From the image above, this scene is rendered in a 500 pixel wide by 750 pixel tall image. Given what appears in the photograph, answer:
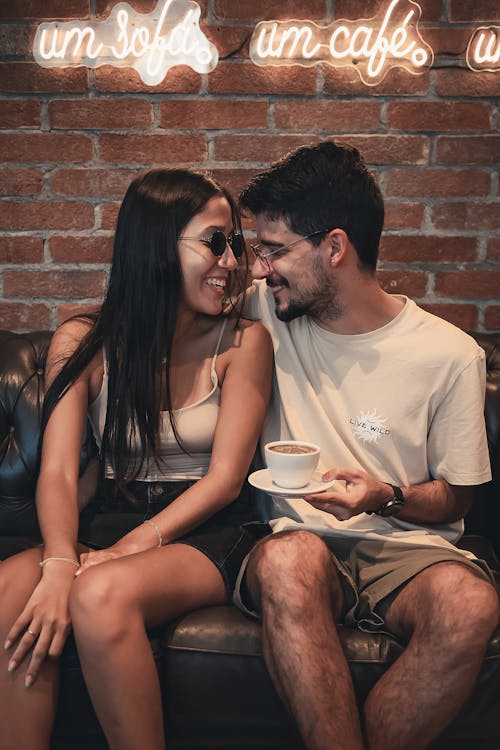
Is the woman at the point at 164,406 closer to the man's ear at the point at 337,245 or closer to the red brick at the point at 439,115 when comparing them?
the man's ear at the point at 337,245

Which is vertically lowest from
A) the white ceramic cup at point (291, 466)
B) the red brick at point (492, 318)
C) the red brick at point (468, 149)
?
the white ceramic cup at point (291, 466)

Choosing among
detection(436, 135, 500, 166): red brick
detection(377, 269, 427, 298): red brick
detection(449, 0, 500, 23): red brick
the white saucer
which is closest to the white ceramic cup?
the white saucer

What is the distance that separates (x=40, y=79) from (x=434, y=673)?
2013 millimetres

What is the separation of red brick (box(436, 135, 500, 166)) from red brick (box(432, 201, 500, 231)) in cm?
14

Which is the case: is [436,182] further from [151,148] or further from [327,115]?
[151,148]

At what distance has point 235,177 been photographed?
237 centimetres

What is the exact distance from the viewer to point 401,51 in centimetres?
229

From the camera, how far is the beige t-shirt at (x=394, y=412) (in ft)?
5.98

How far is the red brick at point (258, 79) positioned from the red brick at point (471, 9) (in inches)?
18.4

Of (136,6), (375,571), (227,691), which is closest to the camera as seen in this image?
(227,691)

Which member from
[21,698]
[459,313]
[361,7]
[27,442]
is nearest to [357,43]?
→ [361,7]

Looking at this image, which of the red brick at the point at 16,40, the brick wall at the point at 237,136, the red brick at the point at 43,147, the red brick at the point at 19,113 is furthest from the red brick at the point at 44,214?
the red brick at the point at 16,40

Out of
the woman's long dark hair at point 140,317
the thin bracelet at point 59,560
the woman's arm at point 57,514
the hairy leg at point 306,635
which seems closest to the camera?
the hairy leg at point 306,635

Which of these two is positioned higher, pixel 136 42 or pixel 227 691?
pixel 136 42
